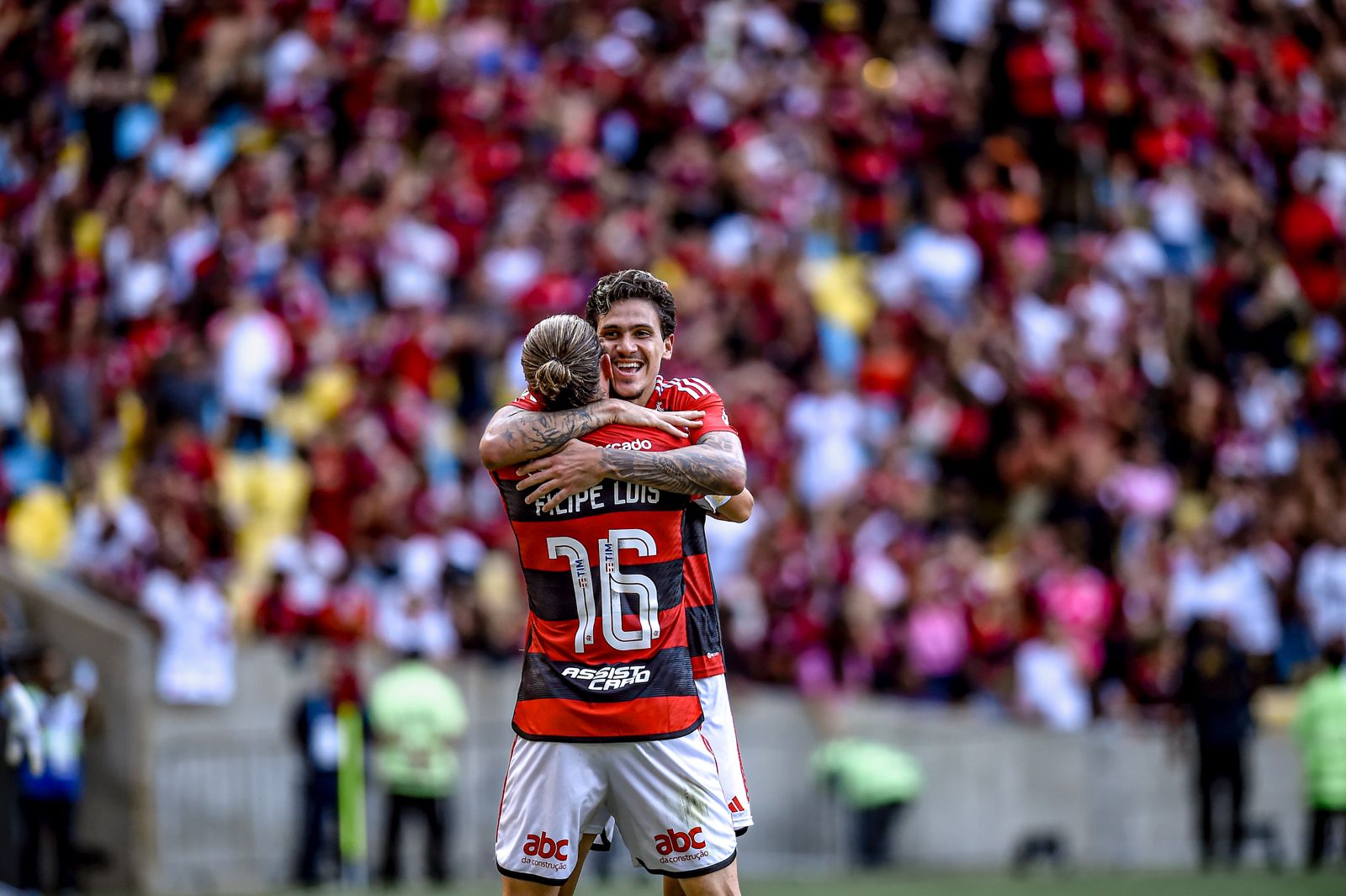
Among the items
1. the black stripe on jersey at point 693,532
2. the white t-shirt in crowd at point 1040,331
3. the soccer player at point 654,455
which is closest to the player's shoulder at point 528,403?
the soccer player at point 654,455

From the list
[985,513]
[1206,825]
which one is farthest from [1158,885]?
[985,513]

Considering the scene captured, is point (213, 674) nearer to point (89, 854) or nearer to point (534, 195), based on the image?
point (89, 854)

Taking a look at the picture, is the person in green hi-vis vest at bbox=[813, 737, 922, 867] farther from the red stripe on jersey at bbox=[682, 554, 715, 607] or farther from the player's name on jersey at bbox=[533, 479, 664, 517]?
the player's name on jersey at bbox=[533, 479, 664, 517]

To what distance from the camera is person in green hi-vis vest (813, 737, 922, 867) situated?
17.0 metres

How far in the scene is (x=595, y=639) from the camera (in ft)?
21.2

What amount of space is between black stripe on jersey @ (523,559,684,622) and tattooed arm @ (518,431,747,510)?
0.24 m

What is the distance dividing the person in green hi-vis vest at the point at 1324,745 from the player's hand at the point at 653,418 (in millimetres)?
10904

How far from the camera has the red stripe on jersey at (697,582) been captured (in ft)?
25.0

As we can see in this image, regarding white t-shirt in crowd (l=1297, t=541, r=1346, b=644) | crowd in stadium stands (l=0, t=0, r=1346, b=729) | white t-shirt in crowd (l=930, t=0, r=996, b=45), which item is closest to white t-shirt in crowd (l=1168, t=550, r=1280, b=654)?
crowd in stadium stands (l=0, t=0, r=1346, b=729)

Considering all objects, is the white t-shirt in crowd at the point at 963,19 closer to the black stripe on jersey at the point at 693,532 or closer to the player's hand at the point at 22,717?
the player's hand at the point at 22,717

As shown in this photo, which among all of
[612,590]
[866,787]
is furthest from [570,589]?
[866,787]

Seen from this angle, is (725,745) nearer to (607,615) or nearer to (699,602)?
(699,602)

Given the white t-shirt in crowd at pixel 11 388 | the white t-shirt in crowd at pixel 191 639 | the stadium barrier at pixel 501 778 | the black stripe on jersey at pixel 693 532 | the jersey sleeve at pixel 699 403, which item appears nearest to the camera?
the jersey sleeve at pixel 699 403

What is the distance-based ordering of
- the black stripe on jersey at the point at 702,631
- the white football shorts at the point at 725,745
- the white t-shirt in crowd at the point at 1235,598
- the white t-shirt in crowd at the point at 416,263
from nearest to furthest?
the white football shorts at the point at 725,745
the black stripe on jersey at the point at 702,631
the white t-shirt in crowd at the point at 1235,598
the white t-shirt in crowd at the point at 416,263
